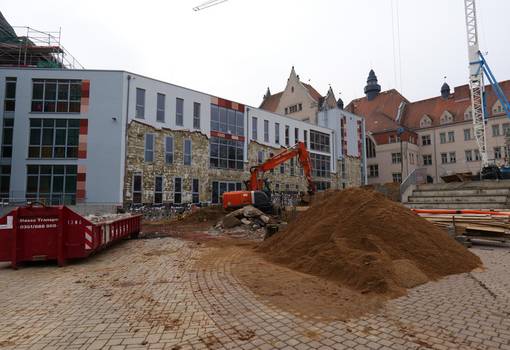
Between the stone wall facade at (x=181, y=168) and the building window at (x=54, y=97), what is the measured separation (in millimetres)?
4605

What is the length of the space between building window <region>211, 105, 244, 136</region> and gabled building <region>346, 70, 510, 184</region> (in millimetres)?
29466

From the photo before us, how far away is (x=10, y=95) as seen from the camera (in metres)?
24.3

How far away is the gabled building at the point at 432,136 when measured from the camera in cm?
5084

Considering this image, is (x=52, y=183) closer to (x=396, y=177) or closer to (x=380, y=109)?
(x=396, y=177)

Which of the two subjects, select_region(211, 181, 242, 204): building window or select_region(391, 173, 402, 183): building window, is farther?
select_region(391, 173, 402, 183): building window

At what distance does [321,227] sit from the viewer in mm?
9273

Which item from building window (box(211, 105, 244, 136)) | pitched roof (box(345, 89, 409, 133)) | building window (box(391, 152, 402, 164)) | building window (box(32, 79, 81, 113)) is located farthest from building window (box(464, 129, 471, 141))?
building window (box(32, 79, 81, 113))

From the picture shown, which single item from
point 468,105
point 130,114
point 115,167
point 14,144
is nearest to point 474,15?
point 468,105

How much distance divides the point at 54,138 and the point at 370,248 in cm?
2422

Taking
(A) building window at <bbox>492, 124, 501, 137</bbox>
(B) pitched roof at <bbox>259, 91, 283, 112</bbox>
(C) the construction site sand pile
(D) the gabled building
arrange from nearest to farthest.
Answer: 1. (C) the construction site sand pile
2. (A) building window at <bbox>492, 124, 501, 137</bbox>
3. (D) the gabled building
4. (B) pitched roof at <bbox>259, 91, 283, 112</bbox>

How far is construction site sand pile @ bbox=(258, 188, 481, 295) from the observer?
6562 millimetres

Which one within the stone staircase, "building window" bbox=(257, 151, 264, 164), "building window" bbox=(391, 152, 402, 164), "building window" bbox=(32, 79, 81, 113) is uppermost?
"building window" bbox=(32, 79, 81, 113)

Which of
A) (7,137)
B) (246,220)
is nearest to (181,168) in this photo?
(246,220)

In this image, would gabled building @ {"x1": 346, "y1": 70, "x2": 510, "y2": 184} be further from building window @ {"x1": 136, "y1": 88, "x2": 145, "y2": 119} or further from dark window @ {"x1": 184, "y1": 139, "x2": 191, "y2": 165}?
building window @ {"x1": 136, "y1": 88, "x2": 145, "y2": 119}
